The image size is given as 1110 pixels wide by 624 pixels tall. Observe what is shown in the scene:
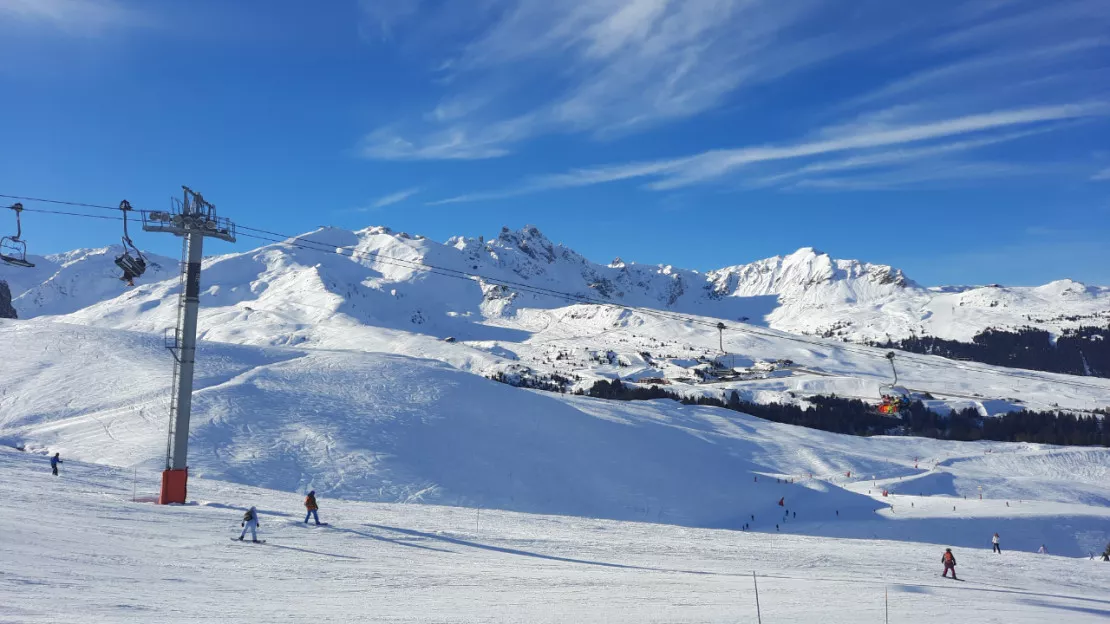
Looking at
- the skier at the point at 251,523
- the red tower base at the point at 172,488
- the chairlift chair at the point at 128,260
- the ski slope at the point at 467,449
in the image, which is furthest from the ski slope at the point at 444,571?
the ski slope at the point at 467,449

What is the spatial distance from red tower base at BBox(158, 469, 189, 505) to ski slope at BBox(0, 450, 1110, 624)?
66 centimetres

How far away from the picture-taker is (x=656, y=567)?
74.3 feet

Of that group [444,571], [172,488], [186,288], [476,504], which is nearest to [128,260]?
[186,288]

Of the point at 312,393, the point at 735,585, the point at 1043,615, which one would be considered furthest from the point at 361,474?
the point at 1043,615

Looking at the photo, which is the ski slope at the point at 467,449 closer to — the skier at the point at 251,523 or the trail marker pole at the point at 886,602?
the skier at the point at 251,523

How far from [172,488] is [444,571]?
1402 cm

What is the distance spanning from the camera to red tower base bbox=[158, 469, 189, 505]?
26.9m

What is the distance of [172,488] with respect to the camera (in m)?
27.0

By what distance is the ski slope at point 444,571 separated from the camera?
14672mm

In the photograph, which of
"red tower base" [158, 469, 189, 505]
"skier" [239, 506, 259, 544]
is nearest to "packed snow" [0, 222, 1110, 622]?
"red tower base" [158, 469, 189, 505]

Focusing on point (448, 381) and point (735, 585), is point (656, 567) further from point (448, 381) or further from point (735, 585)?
point (448, 381)

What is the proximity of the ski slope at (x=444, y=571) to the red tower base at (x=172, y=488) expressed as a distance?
659mm

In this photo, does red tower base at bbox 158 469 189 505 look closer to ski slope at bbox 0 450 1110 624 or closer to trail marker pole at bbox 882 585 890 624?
ski slope at bbox 0 450 1110 624

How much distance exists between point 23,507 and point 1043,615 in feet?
97.2
